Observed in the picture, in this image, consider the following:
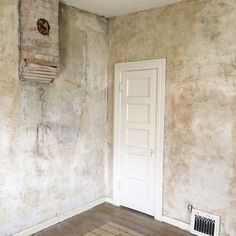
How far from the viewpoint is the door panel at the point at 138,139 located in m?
3.53

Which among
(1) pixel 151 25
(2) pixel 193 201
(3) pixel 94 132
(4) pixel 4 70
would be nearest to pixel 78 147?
(3) pixel 94 132

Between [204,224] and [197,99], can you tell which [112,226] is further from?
[197,99]

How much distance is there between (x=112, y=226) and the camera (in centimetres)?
332

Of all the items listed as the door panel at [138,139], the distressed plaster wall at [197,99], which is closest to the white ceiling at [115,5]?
the distressed plaster wall at [197,99]

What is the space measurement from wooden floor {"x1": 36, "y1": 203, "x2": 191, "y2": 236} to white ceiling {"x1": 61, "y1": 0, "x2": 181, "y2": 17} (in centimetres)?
277

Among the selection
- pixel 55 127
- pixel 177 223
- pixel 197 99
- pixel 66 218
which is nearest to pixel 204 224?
pixel 177 223

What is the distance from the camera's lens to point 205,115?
3.07 meters

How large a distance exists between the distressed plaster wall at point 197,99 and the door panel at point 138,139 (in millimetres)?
218

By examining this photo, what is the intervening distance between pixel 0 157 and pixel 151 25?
2.44 metres

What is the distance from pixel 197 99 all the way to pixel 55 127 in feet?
5.81

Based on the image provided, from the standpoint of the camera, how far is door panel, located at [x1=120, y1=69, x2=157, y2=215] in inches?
139

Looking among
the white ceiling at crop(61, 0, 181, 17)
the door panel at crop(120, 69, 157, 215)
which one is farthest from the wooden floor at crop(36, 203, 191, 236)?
the white ceiling at crop(61, 0, 181, 17)

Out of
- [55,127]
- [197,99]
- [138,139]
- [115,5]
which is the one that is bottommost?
[138,139]

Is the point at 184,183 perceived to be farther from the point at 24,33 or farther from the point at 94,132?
the point at 24,33
